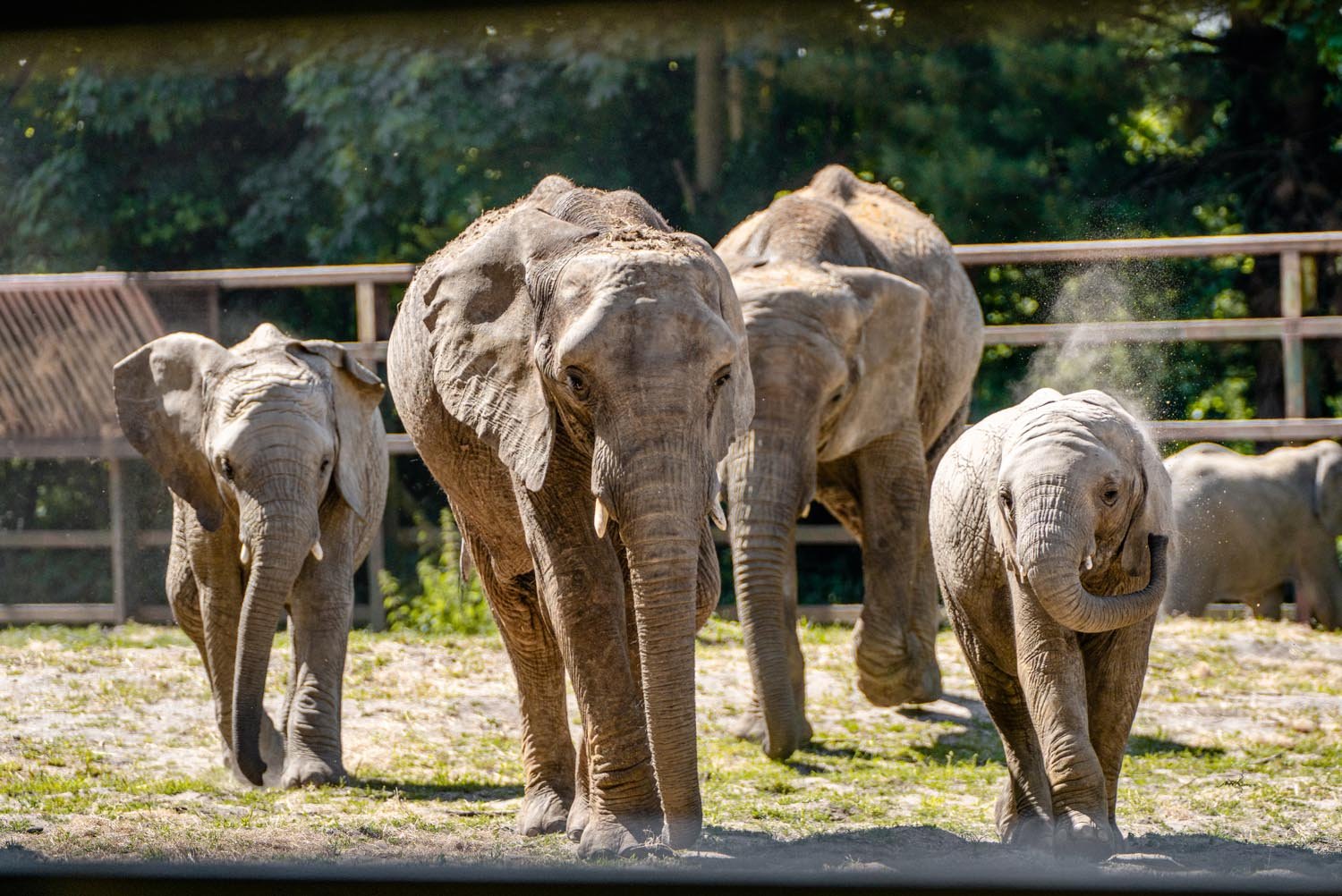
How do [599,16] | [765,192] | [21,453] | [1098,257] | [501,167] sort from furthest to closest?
[765,192]
[501,167]
[1098,257]
[21,453]
[599,16]

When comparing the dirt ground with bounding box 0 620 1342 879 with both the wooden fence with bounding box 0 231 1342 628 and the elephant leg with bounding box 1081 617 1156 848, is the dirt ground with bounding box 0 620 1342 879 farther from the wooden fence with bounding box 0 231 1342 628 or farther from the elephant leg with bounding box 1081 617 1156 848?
the wooden fence with bounding box 0 231 1342 628

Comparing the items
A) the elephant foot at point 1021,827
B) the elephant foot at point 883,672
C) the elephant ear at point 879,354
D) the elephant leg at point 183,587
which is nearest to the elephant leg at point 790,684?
the elephant foot at point 883,672

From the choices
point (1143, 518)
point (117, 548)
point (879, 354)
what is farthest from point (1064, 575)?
point (117, 548)

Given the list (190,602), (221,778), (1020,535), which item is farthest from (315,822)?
(1020,535)

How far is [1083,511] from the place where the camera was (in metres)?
4.32

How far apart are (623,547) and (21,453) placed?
17.1 feet

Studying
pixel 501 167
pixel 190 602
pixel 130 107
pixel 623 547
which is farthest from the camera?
pixel 501 167

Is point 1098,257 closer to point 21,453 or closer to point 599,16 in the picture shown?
point 21,453

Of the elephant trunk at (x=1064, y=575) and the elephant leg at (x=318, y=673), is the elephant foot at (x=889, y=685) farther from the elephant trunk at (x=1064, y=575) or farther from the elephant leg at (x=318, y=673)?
the elephant trunk at (x=1064, y=575)

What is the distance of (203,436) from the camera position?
6301 millimetres

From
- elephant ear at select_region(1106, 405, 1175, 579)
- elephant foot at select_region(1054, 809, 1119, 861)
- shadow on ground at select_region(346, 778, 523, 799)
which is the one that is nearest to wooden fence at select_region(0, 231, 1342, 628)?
shadow on ground at select_region(346, 778, 523, 799)

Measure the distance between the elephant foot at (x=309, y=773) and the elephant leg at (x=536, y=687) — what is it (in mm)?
909

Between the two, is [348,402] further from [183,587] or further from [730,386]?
[730,386]

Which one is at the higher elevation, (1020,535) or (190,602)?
(1020,535)
